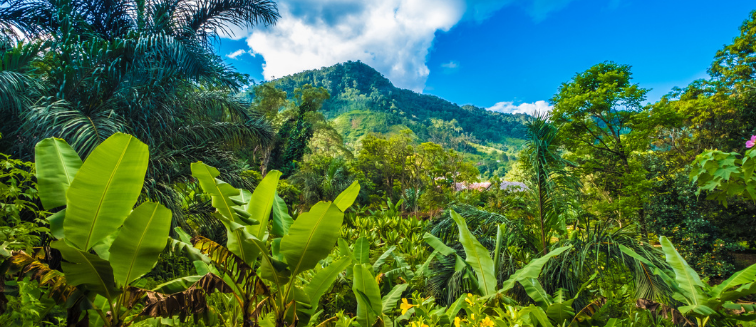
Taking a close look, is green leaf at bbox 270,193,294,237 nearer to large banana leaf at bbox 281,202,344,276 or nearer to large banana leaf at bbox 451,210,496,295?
large banana leaf at bbox 281,202,344,276

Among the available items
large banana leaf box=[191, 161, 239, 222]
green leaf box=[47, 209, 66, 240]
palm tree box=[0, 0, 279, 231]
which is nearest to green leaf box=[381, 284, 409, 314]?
large banana leaf box=[191, 161, 239, 222]

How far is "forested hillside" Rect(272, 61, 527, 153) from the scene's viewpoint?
195ft

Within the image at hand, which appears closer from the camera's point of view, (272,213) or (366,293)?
(366,293)

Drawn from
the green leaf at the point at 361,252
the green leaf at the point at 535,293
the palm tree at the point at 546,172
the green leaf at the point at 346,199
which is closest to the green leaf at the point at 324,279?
the green leaf at the point at 346,199

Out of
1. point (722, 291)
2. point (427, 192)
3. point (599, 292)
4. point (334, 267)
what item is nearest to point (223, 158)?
point (334, 267)

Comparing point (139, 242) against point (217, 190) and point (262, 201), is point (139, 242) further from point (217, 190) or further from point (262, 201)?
point (262, 201)

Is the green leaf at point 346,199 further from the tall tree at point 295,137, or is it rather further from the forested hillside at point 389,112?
the forested hillside at point 389,112

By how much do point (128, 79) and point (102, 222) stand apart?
4.64 m

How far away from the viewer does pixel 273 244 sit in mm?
1847

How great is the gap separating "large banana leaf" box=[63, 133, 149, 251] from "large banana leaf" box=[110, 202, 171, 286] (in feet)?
0.25

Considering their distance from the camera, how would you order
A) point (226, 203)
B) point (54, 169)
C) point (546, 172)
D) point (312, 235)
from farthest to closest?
point (546, 172)
point (226, 203)
point (312, 235)
point (54, 169)

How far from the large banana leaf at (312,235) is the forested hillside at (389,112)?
162 ft

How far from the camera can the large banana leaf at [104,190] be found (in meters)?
1.21

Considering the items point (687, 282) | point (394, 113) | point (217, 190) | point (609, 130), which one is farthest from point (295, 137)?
point (394, 113)
